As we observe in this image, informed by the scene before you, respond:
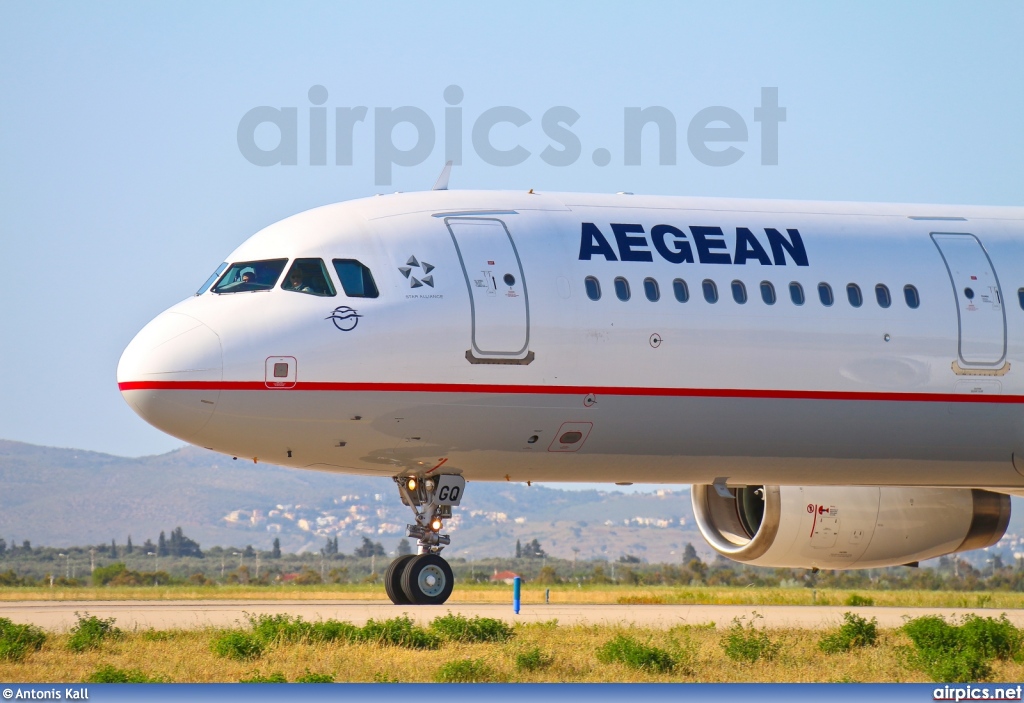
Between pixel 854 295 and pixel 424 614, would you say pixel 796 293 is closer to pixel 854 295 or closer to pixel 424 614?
pixel 854 295

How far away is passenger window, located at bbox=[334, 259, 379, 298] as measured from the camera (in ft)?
70.1

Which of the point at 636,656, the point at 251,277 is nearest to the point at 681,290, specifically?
the point at 251,277

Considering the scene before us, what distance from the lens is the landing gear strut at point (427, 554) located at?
872 inches

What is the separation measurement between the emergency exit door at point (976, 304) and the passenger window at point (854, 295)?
1.67 m

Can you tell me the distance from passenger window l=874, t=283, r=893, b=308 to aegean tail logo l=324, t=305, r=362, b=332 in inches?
314

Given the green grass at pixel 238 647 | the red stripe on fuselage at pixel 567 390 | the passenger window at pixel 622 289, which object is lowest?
the green grass at pixel 238 647

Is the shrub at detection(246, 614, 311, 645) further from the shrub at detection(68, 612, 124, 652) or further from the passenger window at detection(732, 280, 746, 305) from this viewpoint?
the passenger window at detection(732, 280, 746, 305)

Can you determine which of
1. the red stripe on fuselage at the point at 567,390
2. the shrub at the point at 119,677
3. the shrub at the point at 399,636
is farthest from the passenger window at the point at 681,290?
the shrub at the point at 119,677

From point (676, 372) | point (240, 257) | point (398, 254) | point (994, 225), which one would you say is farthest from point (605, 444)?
point (994, 225)

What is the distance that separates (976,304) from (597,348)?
639 centimetres

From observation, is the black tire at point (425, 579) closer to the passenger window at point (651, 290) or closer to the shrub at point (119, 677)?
the passenger window at point (651, 290)

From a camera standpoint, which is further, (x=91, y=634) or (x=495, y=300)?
(x=495, y=300)

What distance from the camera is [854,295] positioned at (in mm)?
23562

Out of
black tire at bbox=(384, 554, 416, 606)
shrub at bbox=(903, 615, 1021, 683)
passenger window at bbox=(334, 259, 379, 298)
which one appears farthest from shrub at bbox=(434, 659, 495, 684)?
passenger window at bbox=(334, 259, 379, 298)
